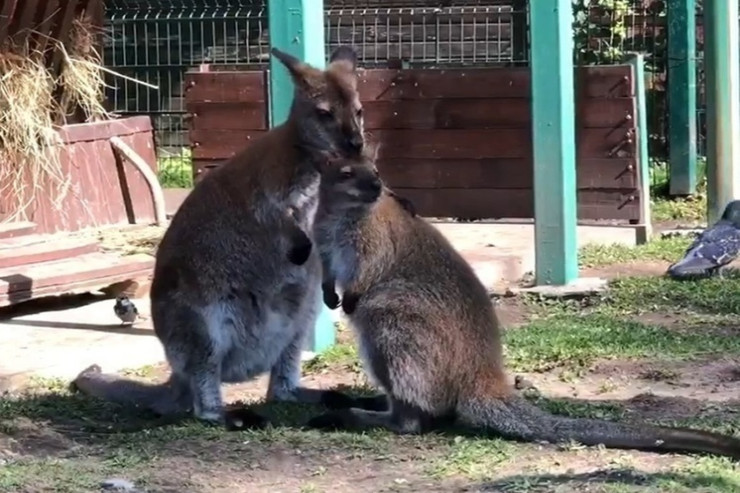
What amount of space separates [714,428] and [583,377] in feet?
3.70

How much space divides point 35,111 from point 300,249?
3.81 metres

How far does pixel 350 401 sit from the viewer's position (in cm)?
566

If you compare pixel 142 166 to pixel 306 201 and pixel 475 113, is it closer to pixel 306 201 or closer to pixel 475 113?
pixel 475 113

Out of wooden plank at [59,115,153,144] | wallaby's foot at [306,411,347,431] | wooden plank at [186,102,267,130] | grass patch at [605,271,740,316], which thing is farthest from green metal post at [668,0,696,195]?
wallaby's foot at [306,411,347,431]

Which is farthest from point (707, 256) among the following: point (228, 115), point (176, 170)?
point (176, 170)

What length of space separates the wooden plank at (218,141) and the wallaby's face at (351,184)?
6.36 metres

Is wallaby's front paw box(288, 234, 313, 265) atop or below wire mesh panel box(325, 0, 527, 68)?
below

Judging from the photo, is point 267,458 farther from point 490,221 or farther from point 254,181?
point 490,221

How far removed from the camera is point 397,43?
47.1 ft

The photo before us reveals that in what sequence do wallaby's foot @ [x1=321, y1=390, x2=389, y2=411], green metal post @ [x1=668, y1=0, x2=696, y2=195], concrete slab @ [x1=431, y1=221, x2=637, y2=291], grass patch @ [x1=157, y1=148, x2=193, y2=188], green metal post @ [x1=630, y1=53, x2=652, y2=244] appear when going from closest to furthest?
wallaby's foot @ [x1=321, y1=390, x2=389, y2=411]
concrete slab @ [x1=431, y1=221, x2=637, y2=291]
green metal post @ [x1=630, y1=53, x2=652, y2=244]
green metal post @ [x1=668, y1=0, x2=696, y2=195]
grass patch @ [x1=157, y1=148, x2=193, y2=188]

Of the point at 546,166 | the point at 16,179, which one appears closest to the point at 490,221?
the point at 546,166

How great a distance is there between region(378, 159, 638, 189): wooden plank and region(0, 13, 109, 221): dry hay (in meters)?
2.80

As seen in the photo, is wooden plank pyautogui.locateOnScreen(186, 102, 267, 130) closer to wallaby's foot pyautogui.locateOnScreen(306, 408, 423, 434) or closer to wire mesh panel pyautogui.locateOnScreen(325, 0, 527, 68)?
wire mesh panel pyautogui.locateOnScreen(325, 0, 527, 68)

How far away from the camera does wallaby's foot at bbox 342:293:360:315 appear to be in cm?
529
